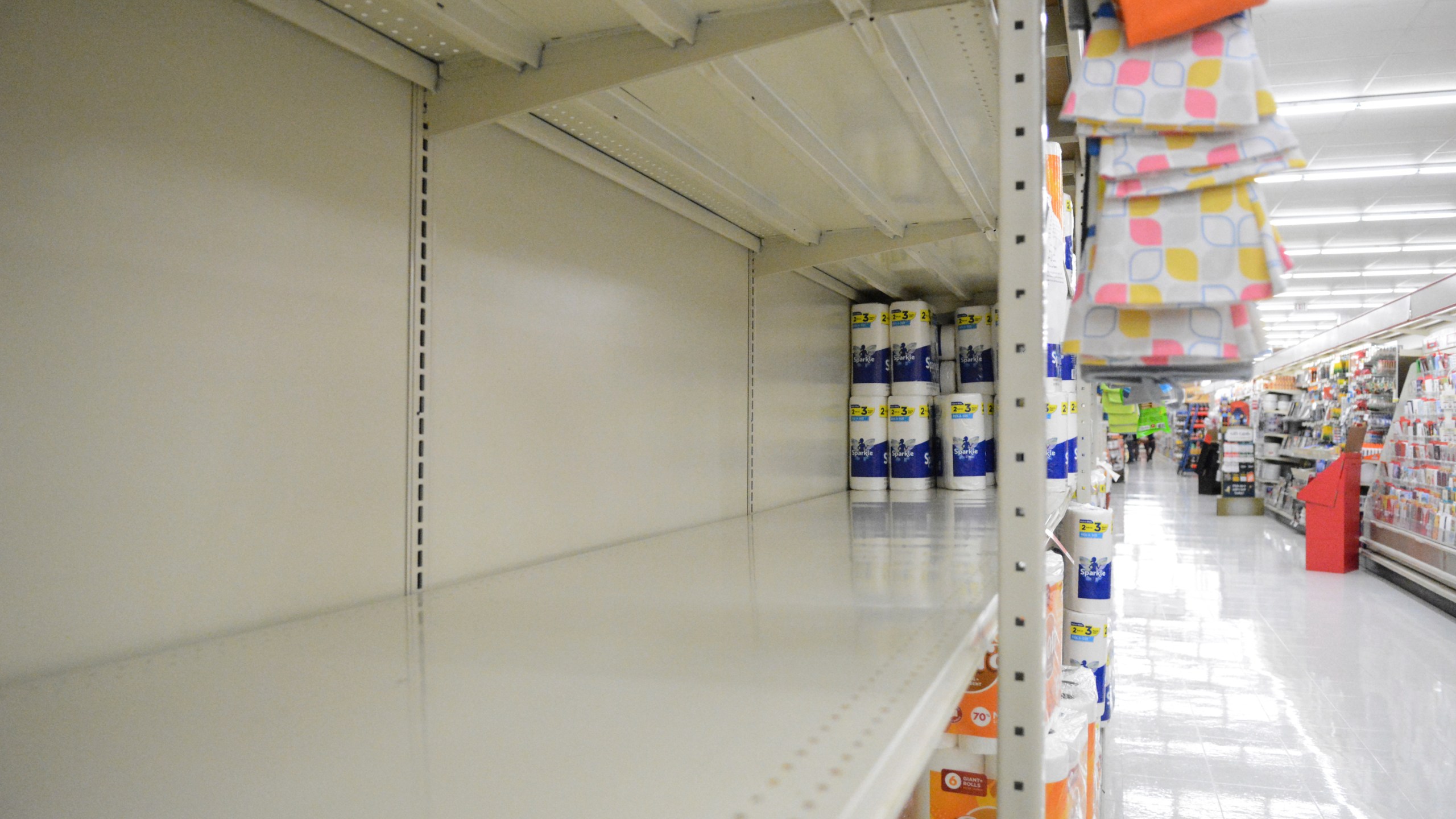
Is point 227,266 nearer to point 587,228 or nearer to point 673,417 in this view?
point 587,228

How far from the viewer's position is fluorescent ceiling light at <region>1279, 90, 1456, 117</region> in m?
6.77

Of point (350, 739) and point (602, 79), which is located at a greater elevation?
point (602, 79)

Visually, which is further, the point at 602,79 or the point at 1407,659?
the point at 1407,659

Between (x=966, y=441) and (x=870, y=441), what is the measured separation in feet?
1.39

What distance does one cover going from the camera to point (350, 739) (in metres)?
0.88

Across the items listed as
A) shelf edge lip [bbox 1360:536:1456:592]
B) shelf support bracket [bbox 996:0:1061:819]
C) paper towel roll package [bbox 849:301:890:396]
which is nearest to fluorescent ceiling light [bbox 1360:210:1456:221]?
shelf edge lip [bbox 1360:536:1456:592]

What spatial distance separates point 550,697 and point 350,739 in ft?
0.71

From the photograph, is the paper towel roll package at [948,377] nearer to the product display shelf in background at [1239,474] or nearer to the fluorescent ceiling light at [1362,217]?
the fluorescent ceiling light at [1362,217]

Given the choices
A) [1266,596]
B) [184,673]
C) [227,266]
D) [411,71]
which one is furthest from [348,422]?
[1266,596]

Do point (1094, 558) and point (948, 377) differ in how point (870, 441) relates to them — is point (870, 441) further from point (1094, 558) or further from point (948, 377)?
point (1094, 558)

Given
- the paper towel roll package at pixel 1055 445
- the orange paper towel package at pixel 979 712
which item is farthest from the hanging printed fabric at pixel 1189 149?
the paper towel roll package at pixel 1055 445

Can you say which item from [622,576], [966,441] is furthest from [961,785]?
[966,441]

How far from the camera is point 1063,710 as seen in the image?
206 cm

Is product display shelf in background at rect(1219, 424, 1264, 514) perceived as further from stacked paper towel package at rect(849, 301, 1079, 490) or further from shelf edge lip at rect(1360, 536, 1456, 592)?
stacked paper towel package at rect(849, 301, 1079, 490)
